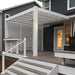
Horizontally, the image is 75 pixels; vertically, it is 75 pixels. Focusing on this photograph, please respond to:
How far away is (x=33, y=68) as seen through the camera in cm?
576

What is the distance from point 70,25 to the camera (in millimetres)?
9852

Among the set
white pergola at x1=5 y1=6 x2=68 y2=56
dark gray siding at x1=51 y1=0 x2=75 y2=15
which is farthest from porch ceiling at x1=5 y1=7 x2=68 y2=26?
dark gray siding at x1=51 y1=0 x2=75 y2=15

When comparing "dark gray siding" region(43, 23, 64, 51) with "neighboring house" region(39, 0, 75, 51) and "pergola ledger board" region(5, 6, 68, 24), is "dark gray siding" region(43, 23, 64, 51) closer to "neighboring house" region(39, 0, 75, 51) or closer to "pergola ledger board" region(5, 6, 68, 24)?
"neighboring house" region(39, 0, 75, 51)

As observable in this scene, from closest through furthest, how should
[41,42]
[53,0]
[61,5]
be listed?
1. [61,5]
2. [53,0]
3. [41,42]

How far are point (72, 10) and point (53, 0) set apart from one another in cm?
270

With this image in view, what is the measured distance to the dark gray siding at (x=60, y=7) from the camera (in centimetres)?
980

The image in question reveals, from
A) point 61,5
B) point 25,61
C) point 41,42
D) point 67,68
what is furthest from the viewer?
point 41,42

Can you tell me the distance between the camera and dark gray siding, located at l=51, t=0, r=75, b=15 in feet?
32.2

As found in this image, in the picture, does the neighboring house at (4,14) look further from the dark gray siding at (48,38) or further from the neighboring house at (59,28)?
the dark gray siding at (48,38)

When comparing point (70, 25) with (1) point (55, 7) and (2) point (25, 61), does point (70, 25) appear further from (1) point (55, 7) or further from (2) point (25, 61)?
(2) point (25, 61)

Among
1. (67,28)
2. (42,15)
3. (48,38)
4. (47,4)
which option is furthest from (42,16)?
(47,4)

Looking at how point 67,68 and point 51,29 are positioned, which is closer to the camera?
point 67,68

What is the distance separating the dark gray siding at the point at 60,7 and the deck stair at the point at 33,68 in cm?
508

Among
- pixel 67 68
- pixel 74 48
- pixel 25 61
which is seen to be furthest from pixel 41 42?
pixel 67 68
